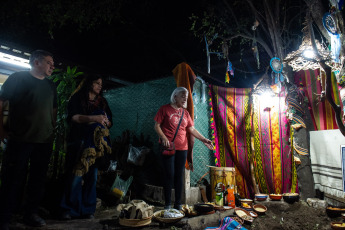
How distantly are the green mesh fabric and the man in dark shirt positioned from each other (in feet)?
9.56

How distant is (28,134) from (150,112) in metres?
3.40

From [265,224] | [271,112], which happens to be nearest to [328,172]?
[271,112]

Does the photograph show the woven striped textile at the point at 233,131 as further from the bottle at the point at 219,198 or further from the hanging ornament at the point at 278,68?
the bottle at the point at 219,198

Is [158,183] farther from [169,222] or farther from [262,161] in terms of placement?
[262,161]

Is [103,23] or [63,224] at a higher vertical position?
[103,23]

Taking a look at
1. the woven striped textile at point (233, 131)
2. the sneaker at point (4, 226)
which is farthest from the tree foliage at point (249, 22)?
the sneaker at point (4, 226)

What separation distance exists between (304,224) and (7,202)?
483 centimetres

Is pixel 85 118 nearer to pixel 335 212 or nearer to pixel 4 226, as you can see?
pixel 4 226

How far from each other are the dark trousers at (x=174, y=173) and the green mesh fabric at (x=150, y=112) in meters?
1.39

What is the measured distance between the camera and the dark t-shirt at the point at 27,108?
2.58m

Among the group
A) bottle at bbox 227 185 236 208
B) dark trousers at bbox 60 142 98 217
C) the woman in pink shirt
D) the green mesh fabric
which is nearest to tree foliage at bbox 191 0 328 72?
the green mesh fabric

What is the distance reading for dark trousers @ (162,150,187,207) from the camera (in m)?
3.47

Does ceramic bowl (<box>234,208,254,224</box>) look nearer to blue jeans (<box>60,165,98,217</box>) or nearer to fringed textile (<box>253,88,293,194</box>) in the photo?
fringed textile (<box>253,88,293,194</box>)

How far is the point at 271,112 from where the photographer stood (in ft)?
17.9
